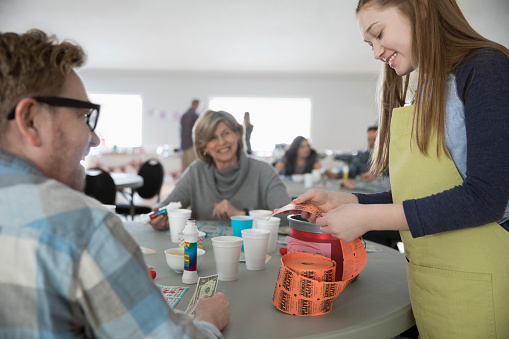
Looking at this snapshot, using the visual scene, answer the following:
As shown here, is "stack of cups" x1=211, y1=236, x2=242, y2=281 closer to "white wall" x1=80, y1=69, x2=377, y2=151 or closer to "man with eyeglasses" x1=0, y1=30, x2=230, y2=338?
"man with eyeglasses" x1=0, y1=30, x2=230, y2=338

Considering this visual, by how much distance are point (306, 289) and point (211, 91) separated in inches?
469

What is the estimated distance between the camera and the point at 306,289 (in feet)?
3.35

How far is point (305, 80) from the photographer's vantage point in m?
12.6

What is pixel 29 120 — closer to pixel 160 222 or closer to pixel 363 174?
pixel 160 222

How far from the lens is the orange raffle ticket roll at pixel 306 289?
3.35ft

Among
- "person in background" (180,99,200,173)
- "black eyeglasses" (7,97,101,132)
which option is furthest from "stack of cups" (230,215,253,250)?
"person in background" (180,99,200,173)

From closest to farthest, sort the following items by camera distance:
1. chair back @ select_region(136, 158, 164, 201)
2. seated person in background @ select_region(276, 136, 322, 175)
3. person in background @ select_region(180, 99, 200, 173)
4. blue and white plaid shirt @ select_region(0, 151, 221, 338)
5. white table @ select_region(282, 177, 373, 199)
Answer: blue and white plaid shirt @ select_region(0, 151, 221, 338)
white table @ select_region(282, 177, 373, 199)
chair back @ select_region(136, 158, 164, 201)
seated person in background @ select_region(276, 136, 322, 175)
person in background @ select_region(180, 99, 200, 173)

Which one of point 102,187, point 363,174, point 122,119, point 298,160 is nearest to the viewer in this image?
point 102,187

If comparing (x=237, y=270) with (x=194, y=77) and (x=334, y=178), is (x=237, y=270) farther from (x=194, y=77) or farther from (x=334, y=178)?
(x=194, y=77)

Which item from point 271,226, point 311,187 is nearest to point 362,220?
point 271,226

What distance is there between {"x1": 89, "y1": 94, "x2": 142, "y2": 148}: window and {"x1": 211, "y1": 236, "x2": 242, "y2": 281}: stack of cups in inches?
473

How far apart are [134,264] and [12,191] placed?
0.76 feet

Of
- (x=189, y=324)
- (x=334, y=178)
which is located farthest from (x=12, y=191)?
(x=334, y=178)

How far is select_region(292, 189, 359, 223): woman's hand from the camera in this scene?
4.09 feet
